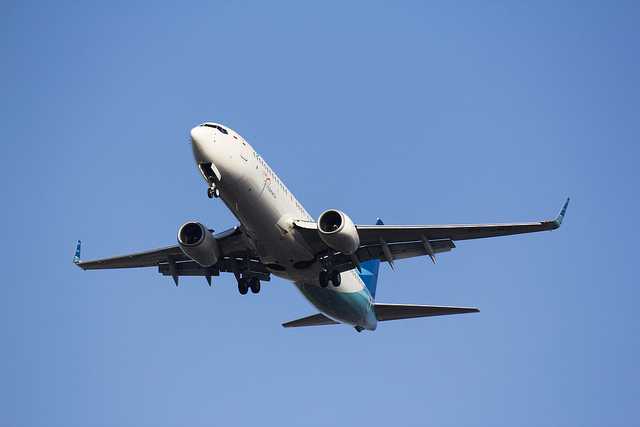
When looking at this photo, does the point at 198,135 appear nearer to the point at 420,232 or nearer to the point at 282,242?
the point at 282,242

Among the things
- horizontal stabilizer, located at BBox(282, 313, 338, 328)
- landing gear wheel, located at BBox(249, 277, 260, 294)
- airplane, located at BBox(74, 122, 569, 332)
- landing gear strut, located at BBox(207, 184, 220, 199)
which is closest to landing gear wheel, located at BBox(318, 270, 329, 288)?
airplane, located at BBox(74, 122, 569, 332)

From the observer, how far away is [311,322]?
3916 cm

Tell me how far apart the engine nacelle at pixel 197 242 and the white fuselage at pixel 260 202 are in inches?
69.4

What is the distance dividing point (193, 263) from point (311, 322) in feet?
19.8

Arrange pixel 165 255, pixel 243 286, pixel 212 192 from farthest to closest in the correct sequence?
pixel 165 255 → pixel 243 286 → pixel 212 192

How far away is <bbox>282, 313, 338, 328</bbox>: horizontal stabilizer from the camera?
38875mm

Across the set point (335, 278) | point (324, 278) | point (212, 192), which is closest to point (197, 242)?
point (212, 192)

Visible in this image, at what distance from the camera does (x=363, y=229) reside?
32.4 meters

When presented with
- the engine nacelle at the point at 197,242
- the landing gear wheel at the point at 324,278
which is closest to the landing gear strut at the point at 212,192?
the engine nacelle at the point at 197,242

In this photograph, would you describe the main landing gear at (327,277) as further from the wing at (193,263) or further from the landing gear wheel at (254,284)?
the landing gear wheel at (254,284)

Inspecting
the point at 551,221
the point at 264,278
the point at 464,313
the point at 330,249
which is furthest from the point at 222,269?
the point at 551,221

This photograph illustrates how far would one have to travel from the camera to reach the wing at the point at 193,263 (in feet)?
110

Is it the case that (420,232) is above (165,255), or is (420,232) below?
below

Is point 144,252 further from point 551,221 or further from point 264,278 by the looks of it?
point 551,221
